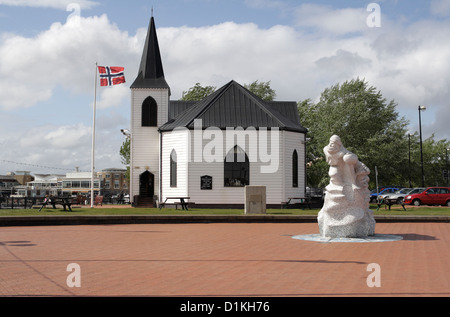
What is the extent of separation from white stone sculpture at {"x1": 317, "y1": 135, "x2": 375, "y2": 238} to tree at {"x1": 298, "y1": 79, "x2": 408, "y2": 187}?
129ft

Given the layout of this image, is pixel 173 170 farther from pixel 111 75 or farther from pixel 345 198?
pixel 345 198

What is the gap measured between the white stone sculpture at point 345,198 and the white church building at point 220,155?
61.8 ft

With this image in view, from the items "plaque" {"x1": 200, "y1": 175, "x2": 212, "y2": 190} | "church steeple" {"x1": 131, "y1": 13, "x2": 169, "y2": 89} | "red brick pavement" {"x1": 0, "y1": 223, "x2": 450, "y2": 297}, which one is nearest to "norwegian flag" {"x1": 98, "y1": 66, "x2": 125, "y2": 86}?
"church steeple" {"x1": 131, "y1": 13, "x2": 169, "y2": 89}

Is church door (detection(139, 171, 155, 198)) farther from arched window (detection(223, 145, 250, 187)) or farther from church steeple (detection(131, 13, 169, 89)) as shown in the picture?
arched window (detection(223, 145, 250, 187))

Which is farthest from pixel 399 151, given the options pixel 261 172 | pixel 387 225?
pixel 387 225

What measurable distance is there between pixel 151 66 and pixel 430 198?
24.3 m

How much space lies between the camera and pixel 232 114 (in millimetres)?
35125

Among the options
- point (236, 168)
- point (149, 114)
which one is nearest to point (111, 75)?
point (149, 114)

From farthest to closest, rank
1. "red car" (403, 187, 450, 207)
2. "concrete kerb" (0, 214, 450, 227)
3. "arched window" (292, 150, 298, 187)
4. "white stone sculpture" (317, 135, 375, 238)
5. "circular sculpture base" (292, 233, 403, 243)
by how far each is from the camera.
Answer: "red car" (403, 187, 450, 207)
"arched window" (292, 150, 298, 187)
"concrete kerb" (0, 214, 450, 227)
"white stone sculpture" (317, 135, 375, 238)
"circular sculpture base" (292, 233, 403, 243)

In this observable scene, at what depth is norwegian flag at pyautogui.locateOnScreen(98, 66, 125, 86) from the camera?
3416cm

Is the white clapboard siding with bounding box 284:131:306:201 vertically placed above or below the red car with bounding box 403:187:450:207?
above

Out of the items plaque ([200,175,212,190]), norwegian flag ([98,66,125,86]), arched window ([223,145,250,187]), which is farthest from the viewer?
norwegian flag ([98,66,125,86])

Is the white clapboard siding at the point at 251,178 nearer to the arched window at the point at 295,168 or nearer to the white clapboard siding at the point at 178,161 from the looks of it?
the white clapboard siding at the point at 178,161
